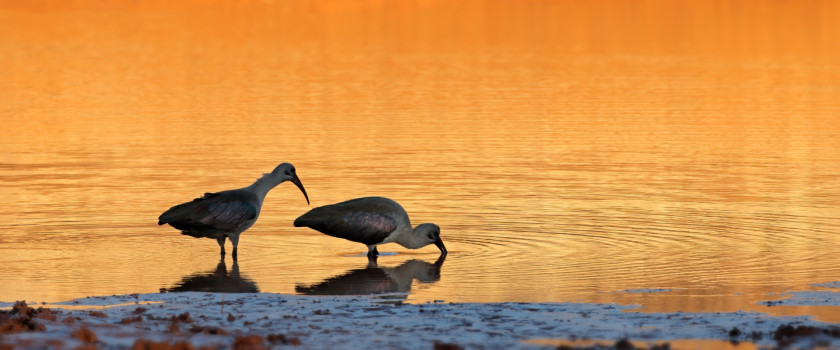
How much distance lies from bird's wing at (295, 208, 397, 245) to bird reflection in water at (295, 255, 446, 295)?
1.28 feet

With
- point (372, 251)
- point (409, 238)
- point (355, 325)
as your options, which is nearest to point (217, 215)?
point (372, 251)

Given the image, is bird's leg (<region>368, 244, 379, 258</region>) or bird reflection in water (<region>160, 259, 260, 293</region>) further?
bird's leg (<region>368, 244, 379, 258</region>)

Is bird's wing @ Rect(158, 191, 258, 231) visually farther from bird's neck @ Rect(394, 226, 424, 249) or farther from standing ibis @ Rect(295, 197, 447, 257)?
A: bird's neck @ Rect(394, 226, 424, 249)

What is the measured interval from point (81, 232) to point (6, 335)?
907 cm

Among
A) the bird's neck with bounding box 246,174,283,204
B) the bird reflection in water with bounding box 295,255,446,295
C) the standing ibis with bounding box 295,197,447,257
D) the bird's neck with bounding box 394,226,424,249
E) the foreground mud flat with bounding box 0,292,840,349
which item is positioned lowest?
the foreground mud flat with bounding box 0,292,840,349

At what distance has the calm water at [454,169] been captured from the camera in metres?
17.2

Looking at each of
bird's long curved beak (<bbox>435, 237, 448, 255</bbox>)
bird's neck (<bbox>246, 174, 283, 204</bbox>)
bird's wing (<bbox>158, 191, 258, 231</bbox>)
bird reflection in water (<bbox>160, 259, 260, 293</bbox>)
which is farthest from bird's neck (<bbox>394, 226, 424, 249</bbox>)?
bird reflection in water (<bbox>160, 259, 260, 293</bbox>)

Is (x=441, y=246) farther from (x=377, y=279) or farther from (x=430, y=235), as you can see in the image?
(x=377, y=279)

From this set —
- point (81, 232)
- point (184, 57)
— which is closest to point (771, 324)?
point (81, 232)

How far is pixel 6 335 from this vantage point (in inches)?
457

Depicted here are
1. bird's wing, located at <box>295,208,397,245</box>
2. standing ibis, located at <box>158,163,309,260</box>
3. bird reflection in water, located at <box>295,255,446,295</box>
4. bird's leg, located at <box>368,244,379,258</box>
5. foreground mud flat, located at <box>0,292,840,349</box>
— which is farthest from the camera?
bird's leg, located at <box>368,244,379,258</box>

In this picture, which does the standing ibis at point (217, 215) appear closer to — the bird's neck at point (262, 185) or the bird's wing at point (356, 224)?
the bird's neck at point (262, 185)

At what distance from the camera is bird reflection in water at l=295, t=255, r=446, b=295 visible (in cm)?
1627

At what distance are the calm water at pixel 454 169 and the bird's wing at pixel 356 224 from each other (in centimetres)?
40
